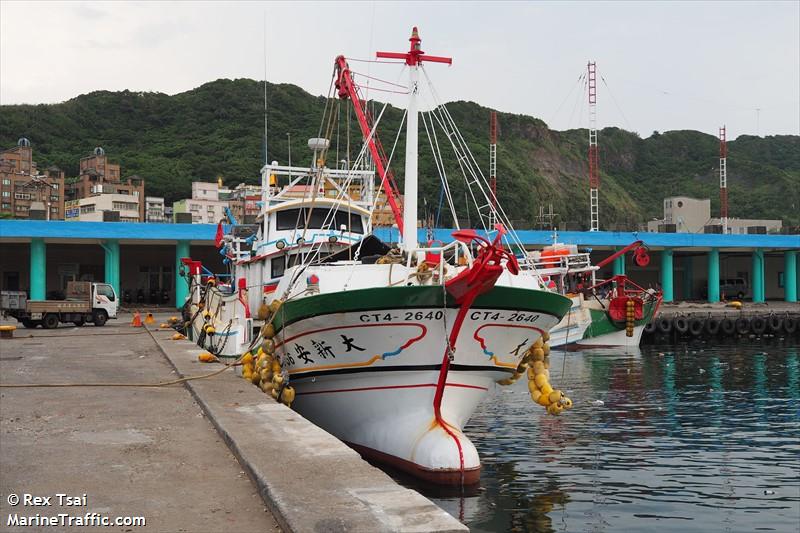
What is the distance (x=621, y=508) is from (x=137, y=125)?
402 feet

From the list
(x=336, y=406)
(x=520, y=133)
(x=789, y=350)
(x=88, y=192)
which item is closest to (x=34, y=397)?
(x=336, y=406)

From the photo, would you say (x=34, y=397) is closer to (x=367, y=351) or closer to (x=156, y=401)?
(x=156, y=401)

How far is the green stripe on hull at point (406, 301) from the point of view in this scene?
10.2 m

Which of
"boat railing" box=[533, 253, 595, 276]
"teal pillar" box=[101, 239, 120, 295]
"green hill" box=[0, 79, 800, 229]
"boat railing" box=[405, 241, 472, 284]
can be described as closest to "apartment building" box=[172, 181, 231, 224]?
"green hill" box=[0, 79, 800, 229]

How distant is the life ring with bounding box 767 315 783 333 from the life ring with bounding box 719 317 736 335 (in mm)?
2905

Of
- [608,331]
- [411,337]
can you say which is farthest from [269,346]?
[608,331]

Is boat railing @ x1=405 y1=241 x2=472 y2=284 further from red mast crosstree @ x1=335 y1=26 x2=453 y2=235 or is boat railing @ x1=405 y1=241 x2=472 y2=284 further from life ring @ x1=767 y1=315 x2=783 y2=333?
life ring @ x1=767 y1=315 x2=783 y2=333

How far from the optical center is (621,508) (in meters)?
9.75

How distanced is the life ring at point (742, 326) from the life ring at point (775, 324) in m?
1.89

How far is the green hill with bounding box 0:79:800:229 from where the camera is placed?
103 meters

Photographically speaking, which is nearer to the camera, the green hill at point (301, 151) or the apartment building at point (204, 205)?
the apartment building at point (204, 205)

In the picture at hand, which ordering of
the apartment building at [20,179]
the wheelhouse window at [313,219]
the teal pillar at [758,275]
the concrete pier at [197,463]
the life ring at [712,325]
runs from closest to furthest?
the concrete pier at [197,463] < the wheelhouse window at [313,219] < the life ring at [712,325] < the teal pillar at [758,275] < the apartment building at [20,179]

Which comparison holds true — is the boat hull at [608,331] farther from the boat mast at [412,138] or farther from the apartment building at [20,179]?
the apartment building at [20,179]

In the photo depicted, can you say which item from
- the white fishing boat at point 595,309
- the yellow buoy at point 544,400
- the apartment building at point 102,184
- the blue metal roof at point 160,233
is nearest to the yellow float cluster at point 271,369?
the yellow buoy at point 544,400
